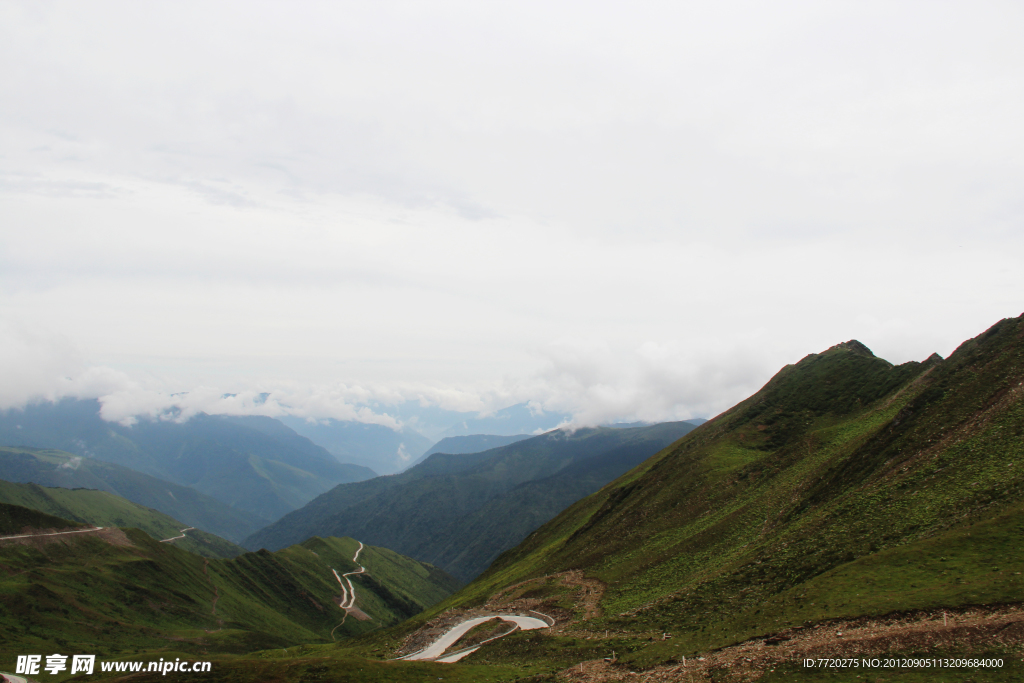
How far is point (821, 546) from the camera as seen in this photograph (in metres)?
54.4

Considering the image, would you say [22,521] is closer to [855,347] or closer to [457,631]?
[457,631]

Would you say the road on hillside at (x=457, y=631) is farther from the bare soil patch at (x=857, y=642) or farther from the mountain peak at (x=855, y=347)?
the mountain peak at (x=855, y=347)

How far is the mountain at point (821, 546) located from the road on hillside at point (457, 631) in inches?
156

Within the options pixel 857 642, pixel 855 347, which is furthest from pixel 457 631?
pixel 855 347

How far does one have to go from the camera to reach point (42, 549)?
556 feet

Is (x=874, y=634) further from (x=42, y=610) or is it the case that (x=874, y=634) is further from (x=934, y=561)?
(x=42, y=610)

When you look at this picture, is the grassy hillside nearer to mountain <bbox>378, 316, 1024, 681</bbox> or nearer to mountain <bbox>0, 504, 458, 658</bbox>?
mountain <bbox>0, 504, 458, 658</bbox>

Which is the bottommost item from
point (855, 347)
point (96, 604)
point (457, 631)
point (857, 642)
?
point (96, 604)

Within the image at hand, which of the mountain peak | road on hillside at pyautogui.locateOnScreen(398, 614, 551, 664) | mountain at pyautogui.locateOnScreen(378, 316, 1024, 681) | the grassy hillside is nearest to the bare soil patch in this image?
mountain at pyautogui.locateOnScreen(378, 316, 1024, 681)

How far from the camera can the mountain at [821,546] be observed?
3588cm

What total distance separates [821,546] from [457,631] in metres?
56.0

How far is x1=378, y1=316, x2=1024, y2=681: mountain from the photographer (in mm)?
35875

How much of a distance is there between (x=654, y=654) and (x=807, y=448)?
209 ft

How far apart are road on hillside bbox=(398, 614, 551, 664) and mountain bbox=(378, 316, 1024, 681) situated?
397 centimetres
